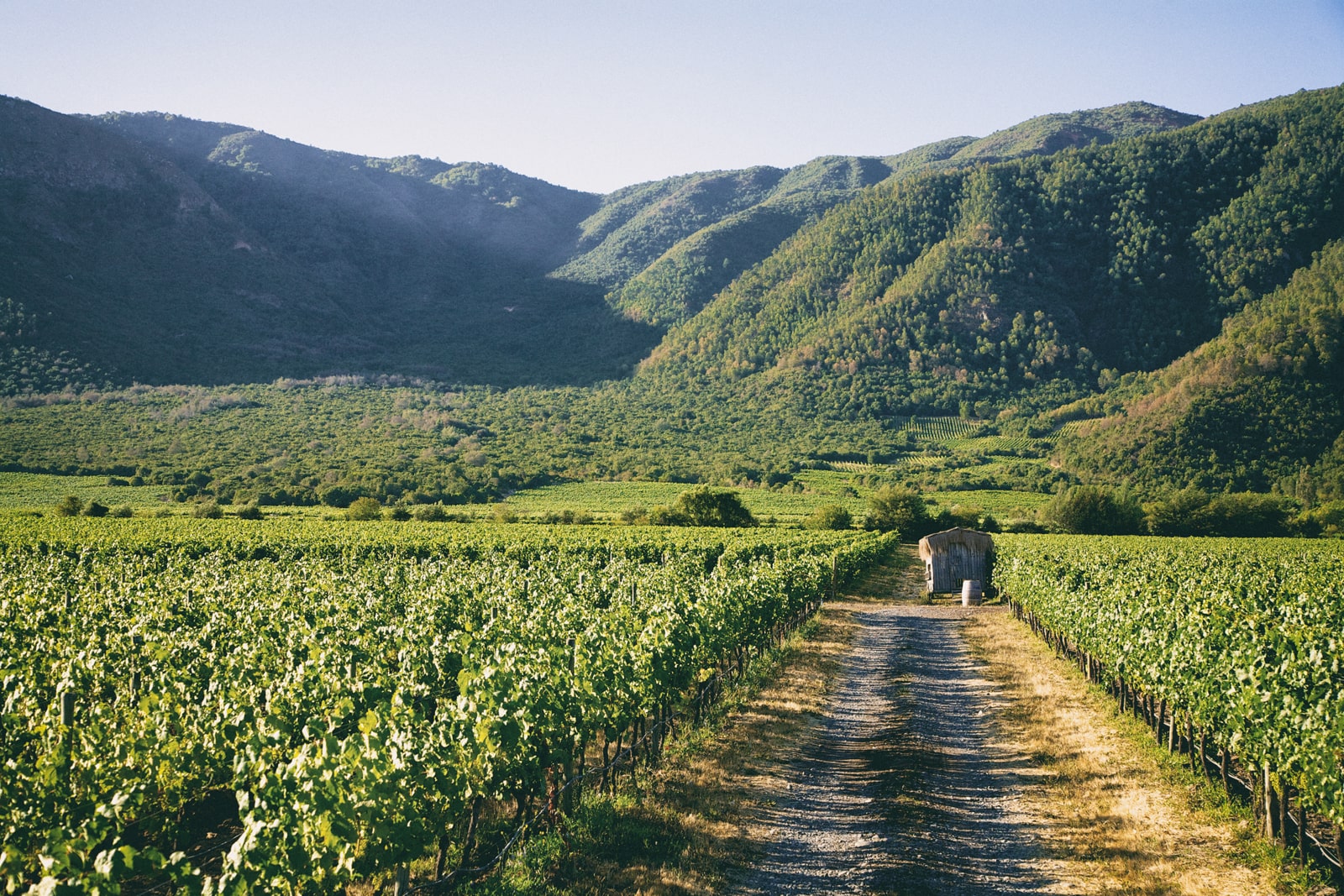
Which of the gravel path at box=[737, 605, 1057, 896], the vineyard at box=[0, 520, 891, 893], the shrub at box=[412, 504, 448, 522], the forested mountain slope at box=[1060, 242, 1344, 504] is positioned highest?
the forested mountain slope at box=[1060, 242, 1344, 504]

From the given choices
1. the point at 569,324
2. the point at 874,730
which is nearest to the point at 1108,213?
the point at 569,324

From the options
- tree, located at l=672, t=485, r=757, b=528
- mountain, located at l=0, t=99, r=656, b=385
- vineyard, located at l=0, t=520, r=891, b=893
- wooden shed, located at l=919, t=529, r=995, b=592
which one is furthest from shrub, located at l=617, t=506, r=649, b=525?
mountain, located at l=0, t=99, r=656, b=385

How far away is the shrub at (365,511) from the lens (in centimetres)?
5609

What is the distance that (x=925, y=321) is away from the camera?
116 meters

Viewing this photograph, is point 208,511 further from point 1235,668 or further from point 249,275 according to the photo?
point 249,275

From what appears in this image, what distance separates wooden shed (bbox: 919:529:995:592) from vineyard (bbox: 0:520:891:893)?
16.8 metres

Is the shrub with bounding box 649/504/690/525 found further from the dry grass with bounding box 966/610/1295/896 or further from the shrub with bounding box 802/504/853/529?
the dry grass with bounding box 966/610/1295/896

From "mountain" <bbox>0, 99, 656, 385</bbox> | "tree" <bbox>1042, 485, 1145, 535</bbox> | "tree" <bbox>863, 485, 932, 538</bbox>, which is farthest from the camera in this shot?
"mountain" <bbox>0, 99, 656, 385</bbox>

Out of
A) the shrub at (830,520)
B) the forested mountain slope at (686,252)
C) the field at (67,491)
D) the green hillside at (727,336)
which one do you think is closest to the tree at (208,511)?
the field at (67,491)

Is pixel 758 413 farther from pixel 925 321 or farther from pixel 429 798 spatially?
pixel 429 798

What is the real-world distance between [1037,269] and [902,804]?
422 ft

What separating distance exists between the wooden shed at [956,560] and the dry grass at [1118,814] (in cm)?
2110

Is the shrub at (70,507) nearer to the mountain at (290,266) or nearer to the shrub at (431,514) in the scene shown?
the shrub at (431,514)

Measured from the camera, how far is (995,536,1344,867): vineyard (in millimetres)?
8344
